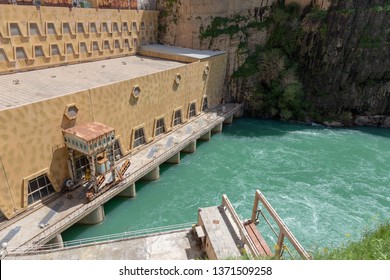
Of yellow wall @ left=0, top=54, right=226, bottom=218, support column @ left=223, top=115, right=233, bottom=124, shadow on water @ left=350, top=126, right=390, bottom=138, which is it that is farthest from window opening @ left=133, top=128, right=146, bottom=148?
shadow on water @ left=350, top=126, right=390, bottom=138

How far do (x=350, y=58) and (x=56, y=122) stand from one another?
46582mm

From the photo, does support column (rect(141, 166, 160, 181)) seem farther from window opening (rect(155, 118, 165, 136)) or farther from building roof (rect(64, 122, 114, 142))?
building roof (rect(64, 122, 114, 142))

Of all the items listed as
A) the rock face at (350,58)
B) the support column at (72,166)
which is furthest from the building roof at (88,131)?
the rock face at (350,58)

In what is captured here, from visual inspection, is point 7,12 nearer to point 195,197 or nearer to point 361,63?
point 195,197

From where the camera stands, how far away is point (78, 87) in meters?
27.8

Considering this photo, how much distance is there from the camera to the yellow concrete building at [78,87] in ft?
72.6

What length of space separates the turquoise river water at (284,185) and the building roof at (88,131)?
25.8ft

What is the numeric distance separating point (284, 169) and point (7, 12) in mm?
35166

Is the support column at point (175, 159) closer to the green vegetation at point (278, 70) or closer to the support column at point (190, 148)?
the support column at point (190, 148)

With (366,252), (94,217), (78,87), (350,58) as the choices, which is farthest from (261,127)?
(366,252)

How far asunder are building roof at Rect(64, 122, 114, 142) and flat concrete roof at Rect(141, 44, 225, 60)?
22.3 metres

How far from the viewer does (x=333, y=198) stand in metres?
29.2

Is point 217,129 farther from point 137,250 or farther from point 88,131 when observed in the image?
point 137,250

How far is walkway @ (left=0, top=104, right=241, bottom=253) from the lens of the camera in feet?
67.5
